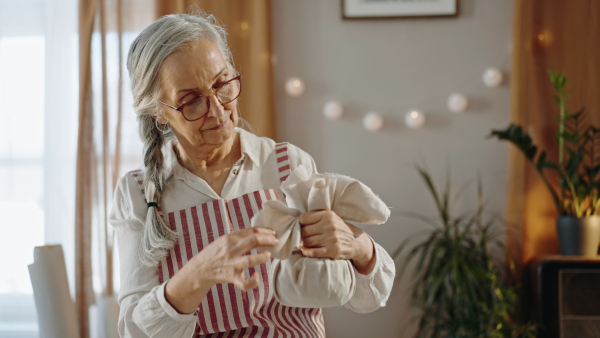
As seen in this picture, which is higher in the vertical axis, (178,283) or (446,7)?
(446,7)

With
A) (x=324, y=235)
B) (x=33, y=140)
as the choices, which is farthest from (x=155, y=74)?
(x=33, y=140)

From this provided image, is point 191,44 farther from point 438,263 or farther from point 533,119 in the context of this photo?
point 533,119

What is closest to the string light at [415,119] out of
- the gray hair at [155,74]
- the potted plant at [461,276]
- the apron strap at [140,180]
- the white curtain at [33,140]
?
the potted plant at [461,276]

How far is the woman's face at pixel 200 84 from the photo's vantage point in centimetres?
141

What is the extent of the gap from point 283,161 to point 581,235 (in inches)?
71.0

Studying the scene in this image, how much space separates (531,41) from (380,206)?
2.29 metres

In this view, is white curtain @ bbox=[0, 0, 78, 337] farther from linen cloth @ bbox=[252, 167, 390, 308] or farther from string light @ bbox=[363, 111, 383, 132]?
linen cloth @ bbox=[252, 167, 390, 308]

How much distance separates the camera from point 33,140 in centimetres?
338

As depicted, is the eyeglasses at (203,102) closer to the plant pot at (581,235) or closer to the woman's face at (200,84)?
the woman's face at (200,84)

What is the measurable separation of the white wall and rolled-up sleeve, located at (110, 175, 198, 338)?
6.04 feet

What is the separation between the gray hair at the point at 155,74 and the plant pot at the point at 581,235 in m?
1.91

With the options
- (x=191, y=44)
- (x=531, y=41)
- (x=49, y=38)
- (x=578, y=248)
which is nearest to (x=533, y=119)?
(x=531, y=41)

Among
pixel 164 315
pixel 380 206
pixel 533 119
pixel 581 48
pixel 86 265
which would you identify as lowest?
pixel 86 265

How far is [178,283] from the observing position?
124cm
